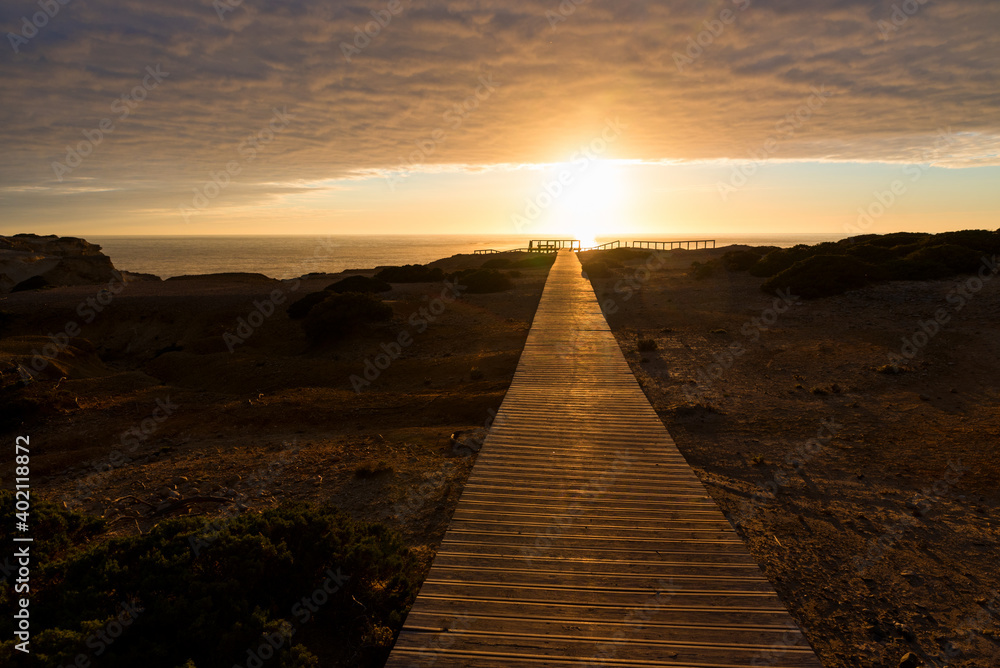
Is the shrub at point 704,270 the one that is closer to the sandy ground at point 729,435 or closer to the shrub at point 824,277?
the shrub at point 824,277

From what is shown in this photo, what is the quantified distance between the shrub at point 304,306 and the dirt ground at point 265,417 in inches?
28.0

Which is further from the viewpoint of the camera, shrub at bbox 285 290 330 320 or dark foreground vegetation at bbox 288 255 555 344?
shrub at bbox 285 290 330 320

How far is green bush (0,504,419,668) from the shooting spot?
3.62 m

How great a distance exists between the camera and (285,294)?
2614 centimetres

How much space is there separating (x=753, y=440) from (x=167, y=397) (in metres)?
12.3

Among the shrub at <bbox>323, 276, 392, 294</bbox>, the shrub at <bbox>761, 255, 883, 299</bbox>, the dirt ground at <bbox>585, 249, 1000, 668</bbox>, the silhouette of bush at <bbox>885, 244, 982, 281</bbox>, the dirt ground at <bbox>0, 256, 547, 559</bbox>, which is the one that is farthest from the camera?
the shrub at <bbox>323, 276, 392, 294</bbox>

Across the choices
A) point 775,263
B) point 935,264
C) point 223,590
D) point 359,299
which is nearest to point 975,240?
point 935,264

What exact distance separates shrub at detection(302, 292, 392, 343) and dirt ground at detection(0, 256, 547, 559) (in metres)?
0.61

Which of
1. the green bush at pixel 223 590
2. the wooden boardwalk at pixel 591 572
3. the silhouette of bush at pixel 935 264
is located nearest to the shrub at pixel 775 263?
the silhouette of bush at pixel 935 264

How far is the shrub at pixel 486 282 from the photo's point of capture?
2936 centimetres

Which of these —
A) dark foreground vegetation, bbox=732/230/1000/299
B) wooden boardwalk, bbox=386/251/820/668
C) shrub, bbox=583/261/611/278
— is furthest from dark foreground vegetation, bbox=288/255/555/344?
dark foreground vegetation, bbox=732/230/1000/299

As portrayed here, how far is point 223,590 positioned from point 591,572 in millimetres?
2942

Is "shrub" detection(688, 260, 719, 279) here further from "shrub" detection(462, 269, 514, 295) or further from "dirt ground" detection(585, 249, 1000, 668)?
"dirt ground" detection(585, 249, 1000, 668)

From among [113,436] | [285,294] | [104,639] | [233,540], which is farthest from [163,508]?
[285,294]
